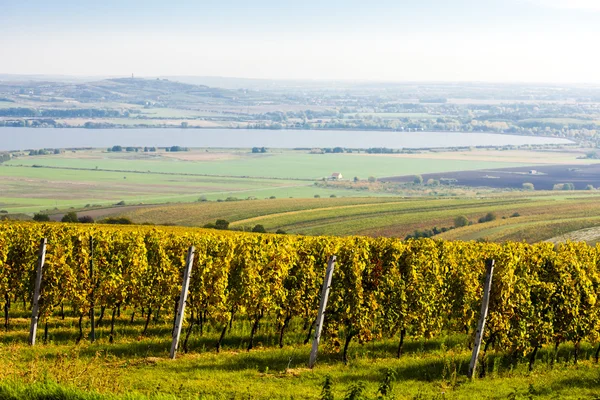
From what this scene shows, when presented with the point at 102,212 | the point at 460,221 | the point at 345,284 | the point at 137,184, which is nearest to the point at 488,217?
the point at 460,221

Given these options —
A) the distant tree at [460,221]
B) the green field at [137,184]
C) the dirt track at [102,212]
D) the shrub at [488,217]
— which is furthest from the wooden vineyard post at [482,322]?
the green field at [137,184]

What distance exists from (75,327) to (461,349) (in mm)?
12550

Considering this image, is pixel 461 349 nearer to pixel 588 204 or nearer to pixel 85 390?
pixel 85 390

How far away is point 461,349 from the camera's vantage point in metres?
23.5

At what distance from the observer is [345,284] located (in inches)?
901

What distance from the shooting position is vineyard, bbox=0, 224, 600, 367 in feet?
72.9

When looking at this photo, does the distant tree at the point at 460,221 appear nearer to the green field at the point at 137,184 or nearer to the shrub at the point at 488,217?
the shrub at the point at 488,217

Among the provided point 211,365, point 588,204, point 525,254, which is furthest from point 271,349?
point 588,204

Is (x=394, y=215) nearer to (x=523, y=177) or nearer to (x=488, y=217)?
(x=488, y=217)

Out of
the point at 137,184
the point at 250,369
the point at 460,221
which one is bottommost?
the point at 137,184

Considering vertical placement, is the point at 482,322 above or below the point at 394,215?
above

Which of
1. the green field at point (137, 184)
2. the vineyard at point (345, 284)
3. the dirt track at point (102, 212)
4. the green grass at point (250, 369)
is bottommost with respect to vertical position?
the green field at point (137, 184)

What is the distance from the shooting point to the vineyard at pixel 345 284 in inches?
875

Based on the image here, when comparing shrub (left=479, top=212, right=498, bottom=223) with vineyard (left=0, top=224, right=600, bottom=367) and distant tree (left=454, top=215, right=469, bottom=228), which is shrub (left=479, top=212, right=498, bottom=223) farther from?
vineyard (left=0, top=224, right=600, bottom=367)
